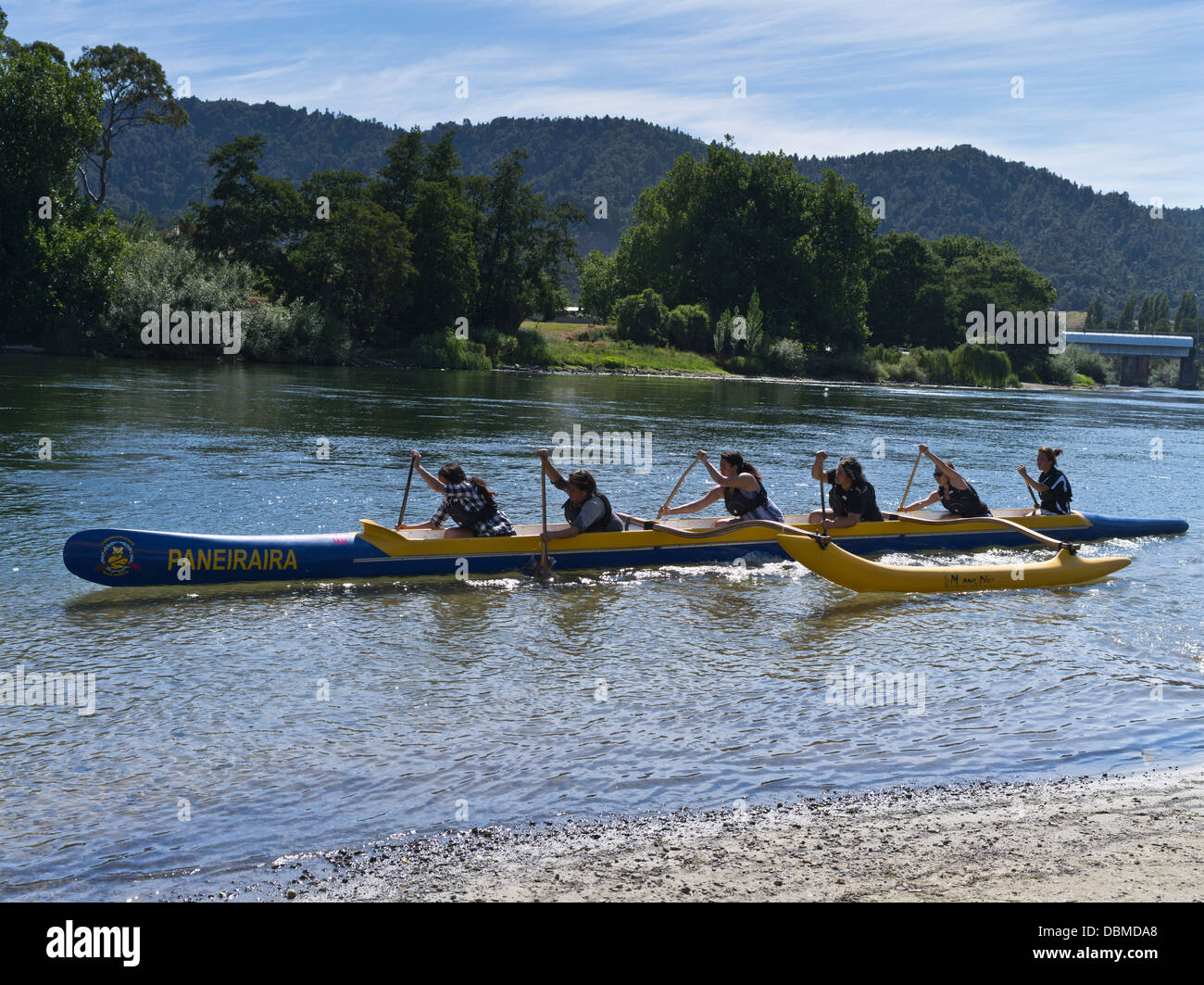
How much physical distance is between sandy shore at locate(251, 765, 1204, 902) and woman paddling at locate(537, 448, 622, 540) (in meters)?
7.01

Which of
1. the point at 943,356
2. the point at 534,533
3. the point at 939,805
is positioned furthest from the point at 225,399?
the point at 943,356

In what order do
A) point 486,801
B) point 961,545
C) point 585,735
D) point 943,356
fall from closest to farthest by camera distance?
point 486,801
point 585,735
point 961,545
point 943,356

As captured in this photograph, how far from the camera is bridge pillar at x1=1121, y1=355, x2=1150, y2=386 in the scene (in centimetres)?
13712

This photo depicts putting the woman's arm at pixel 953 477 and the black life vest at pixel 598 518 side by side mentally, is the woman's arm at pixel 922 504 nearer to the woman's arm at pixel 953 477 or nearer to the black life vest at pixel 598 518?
the woman's arm at pixel 953 477

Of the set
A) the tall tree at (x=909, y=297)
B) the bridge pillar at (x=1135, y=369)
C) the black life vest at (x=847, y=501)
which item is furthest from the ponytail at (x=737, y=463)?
the bridge pillar at (x=1135, y=369)

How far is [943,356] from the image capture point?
85.0 meters

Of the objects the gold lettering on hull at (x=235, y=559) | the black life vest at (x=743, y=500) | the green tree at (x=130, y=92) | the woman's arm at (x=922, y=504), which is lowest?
the gold lettering on hull at (x=235, y=559)

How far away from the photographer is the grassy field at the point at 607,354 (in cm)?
7206

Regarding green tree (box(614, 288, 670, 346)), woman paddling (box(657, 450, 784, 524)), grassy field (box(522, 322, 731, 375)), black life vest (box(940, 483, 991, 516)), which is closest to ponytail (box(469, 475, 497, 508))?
woman paddling (box(657, 450, 784, 524))

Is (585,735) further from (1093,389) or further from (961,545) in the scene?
(1093,389)

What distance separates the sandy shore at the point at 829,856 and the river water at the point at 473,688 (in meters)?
0.34

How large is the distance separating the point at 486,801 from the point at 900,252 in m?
103

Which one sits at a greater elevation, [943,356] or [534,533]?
[943,356]

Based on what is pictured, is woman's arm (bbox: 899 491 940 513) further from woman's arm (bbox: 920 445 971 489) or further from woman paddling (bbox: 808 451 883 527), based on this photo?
woman paddling (bbox: 808 451 883 527)
